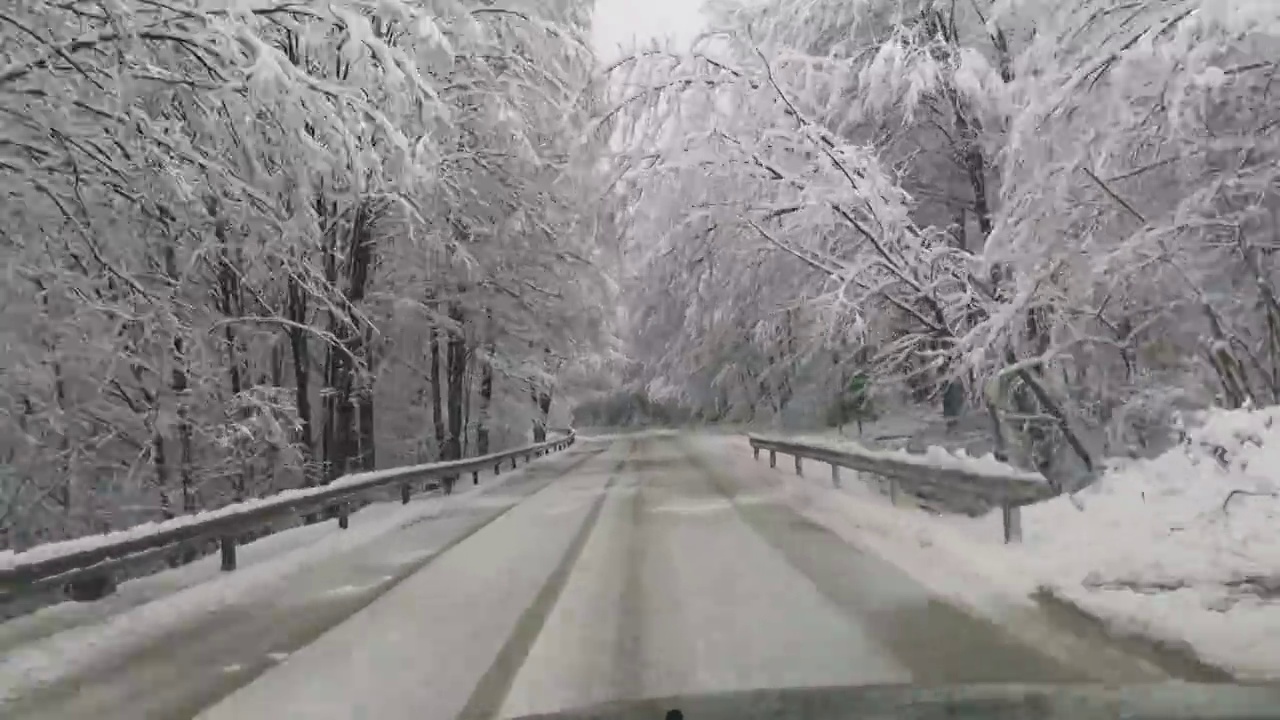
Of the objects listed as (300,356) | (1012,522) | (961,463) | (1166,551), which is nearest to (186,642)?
(1166,551)

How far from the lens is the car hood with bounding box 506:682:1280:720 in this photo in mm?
3762

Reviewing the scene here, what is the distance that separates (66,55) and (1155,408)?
1165cm

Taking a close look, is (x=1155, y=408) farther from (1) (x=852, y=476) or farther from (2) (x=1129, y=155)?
(1) (x=852, y=476)

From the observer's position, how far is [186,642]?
7887mm

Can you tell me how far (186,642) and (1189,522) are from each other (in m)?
8.40

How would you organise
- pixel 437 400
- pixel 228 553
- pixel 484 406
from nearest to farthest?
pixel 228 553 → pixel 437 400 → pixel 484 406

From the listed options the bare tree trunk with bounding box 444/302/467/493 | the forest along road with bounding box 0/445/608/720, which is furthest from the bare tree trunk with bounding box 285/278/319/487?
the forest along road with bounding box 0/445/608/720

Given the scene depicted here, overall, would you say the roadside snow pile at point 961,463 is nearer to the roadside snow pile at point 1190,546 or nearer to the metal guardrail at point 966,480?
the metal guardrail at point 966,480

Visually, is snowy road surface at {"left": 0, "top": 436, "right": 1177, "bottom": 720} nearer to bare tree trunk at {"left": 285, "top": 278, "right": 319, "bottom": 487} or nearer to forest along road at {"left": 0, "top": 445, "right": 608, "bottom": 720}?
forest along road at {"left": 0, "top": 445, "right": 608, "bottom": 720}

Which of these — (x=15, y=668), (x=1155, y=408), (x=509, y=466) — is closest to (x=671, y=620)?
(x=15, y=668)

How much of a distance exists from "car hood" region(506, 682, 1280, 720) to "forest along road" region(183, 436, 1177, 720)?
5.24ft

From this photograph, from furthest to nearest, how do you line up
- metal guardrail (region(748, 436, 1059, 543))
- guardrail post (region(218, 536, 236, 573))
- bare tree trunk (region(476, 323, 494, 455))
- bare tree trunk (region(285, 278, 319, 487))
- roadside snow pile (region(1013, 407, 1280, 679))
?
bare tree trunk (region(476, 323, 494, 455)) < bare tree trunk (region(285, 278, 319, 487)) < guardrail post (region(218, 536, 236, 573)) < metal guardrail (region(748, 436, 1059, 543)) < roadside snow pile (region(1013, 407, 1280, 679))

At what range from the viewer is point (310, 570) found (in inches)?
457

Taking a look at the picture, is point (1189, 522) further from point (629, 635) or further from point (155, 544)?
point (155, 544)
